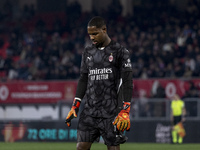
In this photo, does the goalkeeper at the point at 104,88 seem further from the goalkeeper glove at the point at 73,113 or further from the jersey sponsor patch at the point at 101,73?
the goalkeeper glove at the point at 73,113

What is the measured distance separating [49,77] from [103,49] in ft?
55.8

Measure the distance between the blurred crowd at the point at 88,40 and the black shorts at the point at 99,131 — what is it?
1377 cm

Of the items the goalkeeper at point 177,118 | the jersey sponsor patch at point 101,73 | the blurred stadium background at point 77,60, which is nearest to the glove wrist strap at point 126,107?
the jersey sponsor patch at point 101,73

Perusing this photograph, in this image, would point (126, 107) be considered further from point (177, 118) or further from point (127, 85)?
point (177, 118)

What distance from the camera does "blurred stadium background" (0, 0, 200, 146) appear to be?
1867 cm

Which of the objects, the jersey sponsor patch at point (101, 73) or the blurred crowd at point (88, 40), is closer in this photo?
the jersey sponsor patch at point (101, 73)

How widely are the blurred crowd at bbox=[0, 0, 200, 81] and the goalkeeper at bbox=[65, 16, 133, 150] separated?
13716 millimetres

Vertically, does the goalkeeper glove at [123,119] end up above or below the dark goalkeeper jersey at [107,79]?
below

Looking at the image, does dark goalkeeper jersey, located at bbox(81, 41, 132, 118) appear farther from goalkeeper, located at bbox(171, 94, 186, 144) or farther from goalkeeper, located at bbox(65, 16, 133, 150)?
goalkeeper, located at bbox(171, 94, 186, 144)

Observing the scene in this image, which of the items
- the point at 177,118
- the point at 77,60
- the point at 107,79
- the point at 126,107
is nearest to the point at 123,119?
the point at 126,107

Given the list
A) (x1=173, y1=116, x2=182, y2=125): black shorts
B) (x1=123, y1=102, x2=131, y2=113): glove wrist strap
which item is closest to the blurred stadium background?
A: (x1=173, y1=116, x2=182, y2=125): black shorts

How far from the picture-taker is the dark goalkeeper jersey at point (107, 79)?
19.7 feet

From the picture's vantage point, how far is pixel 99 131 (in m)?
6.05

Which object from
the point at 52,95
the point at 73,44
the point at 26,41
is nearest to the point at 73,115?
the point at 52,95
